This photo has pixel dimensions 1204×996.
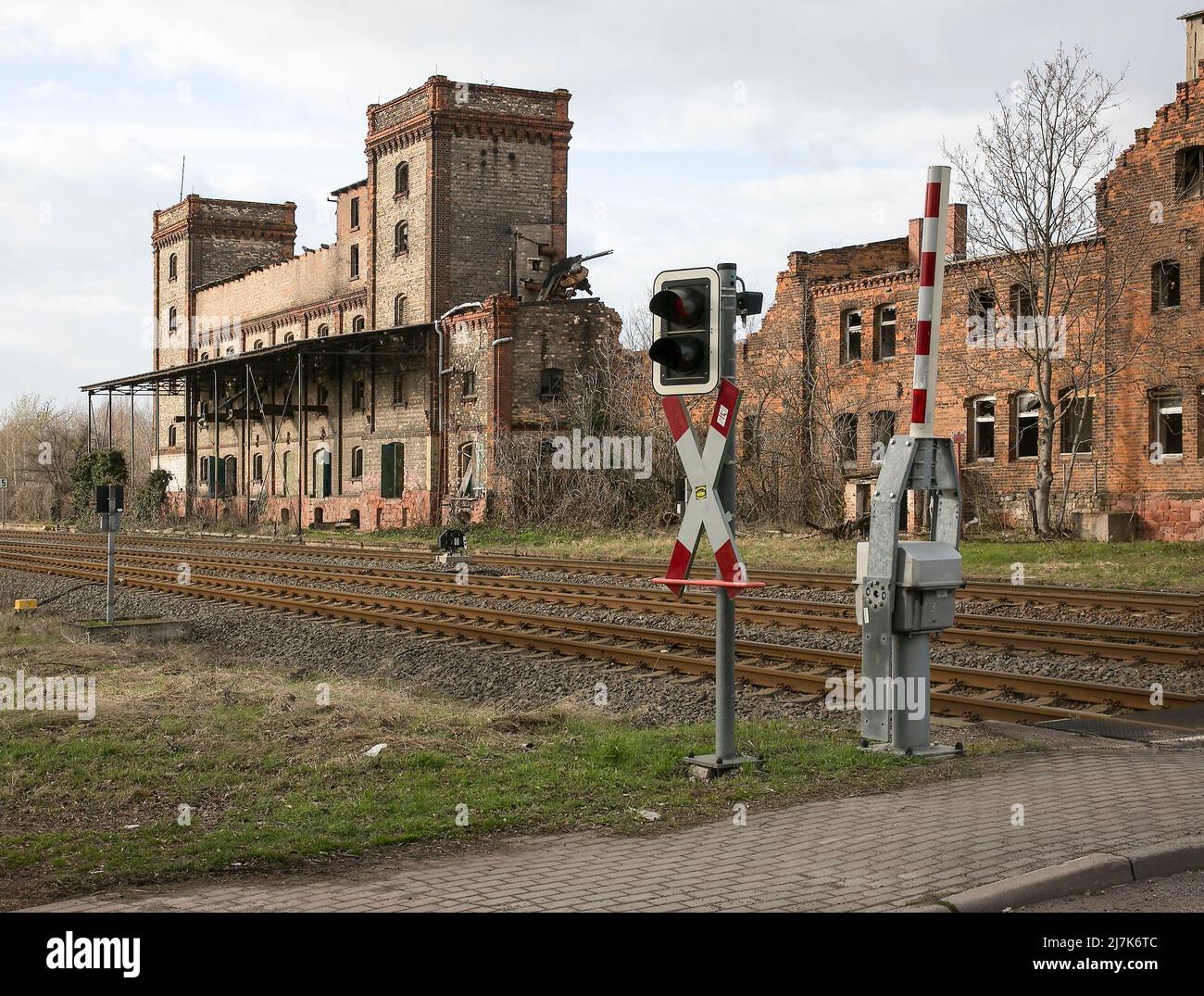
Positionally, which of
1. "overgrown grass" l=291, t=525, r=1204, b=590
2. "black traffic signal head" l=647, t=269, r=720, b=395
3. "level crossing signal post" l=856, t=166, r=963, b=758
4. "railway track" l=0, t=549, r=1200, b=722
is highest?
"black traffic signal head" l=647, t=269, r=720, b=395

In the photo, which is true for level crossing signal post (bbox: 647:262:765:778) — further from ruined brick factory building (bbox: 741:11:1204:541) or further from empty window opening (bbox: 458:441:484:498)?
empty window opening (bbox: 458:441:484:498)

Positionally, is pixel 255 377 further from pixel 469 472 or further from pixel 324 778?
pixel 324 778

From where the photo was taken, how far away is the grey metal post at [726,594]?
24.7ft

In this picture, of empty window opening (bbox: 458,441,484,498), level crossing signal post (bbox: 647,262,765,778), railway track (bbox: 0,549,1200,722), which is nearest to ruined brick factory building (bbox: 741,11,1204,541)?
empty window opening (bbox: 458,441,484,498)

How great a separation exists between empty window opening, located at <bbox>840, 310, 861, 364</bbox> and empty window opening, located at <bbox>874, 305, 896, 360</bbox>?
3.25 feet

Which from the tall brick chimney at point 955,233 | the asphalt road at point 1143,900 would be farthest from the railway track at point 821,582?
the tall brick chimney at point 955,233

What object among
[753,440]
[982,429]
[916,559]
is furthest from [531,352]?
[916,559]

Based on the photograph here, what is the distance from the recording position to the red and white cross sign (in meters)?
7.50

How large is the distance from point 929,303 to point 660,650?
6.64 m

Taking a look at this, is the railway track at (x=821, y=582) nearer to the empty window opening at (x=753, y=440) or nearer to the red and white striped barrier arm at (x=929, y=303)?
the red and white striped barrier arm at (x=929, y=303)

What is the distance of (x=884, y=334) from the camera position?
36.8 m

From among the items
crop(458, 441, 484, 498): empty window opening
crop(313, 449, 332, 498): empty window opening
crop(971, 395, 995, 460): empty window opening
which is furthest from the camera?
crop(313, 449, 332, 498): empty window opening
